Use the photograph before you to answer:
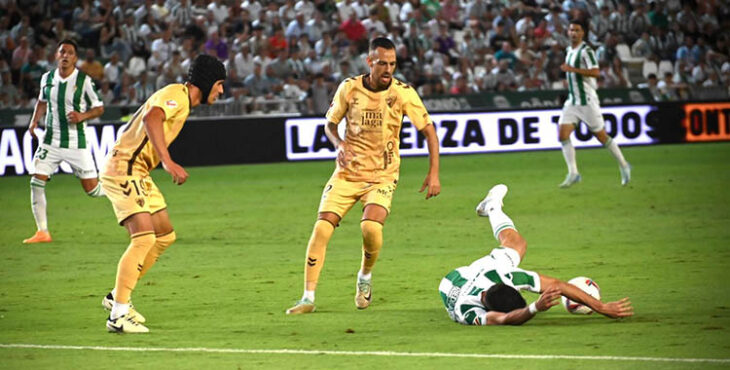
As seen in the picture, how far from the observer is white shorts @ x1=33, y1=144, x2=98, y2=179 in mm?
14203

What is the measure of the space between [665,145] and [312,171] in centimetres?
819

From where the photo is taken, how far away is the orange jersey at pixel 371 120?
9.50m

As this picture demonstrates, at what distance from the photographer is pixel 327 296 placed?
10156 millimetres

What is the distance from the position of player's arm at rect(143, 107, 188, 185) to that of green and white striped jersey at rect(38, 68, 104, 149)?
611 centimetres

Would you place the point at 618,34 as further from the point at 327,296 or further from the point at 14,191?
the point at 327,296

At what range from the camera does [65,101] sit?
14.1 meters

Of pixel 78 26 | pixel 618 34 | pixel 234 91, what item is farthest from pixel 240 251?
pixel 618 34

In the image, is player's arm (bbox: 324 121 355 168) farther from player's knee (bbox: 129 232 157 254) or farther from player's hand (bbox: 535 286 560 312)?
player's hand (bbox: 535 286 560 312)

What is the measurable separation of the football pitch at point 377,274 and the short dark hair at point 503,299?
6.9 inches

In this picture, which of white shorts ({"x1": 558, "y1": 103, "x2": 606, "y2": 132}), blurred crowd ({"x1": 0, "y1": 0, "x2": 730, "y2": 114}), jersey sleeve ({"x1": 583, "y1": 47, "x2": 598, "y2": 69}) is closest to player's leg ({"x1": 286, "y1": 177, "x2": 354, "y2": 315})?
jersey sleeve ({"x1": 583, "y1": 47, "x2": 598, "y2": 69})

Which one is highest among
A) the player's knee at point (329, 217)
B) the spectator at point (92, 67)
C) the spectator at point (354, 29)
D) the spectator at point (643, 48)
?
the spectator at point (354, 29)

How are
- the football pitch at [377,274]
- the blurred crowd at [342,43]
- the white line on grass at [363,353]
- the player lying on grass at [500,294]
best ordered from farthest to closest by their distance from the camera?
the blurred crowd at [342,43] → the player lying on grass at [500,294] → the football pitch at [377,274] → the white line on grass at [363,353]

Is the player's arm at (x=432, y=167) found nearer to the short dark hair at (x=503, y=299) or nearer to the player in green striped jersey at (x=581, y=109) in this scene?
the short dark hair at (x=503, y=299)

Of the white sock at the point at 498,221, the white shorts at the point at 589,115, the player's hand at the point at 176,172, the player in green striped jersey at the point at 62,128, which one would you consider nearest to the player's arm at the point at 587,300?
the white sock at the point at 498,221
